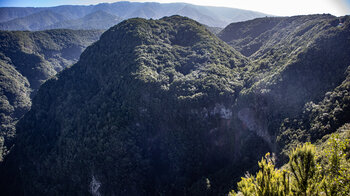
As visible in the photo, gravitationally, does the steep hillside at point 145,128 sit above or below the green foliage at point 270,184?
below

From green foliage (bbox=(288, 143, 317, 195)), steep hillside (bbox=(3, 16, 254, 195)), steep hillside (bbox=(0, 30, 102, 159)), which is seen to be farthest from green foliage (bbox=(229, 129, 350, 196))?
steep hillside (bbox=(0, 30, 102, 159))

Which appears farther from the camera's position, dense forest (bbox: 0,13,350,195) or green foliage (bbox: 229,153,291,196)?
dense forest (bbox: 0,13,350,195)

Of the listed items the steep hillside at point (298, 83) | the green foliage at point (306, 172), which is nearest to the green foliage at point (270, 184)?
the green foliage at point (306, 172)

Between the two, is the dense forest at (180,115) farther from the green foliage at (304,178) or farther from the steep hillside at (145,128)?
the green foliage at (304,178)

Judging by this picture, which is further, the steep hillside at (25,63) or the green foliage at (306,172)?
the steep hillside at (25,63)

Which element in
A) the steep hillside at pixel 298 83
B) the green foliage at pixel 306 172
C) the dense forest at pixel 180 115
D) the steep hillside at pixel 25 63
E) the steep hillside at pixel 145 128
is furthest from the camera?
the steep hillside at pixel 25 63

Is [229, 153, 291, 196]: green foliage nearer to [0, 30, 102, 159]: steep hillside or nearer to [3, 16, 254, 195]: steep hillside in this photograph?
[3, 16, 254, 195]: steep hillside
